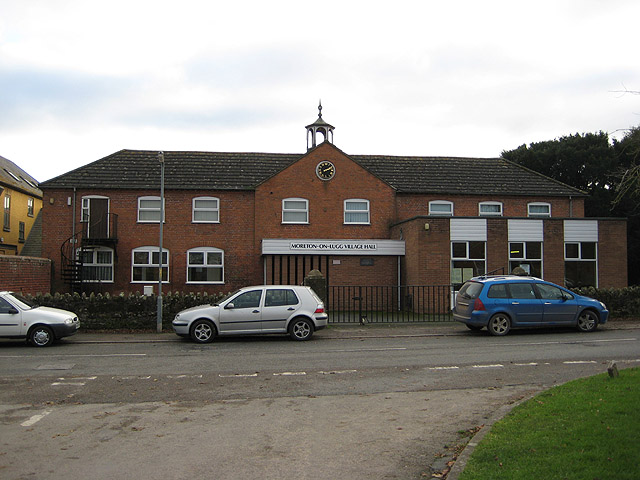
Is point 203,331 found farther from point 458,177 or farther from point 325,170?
point 458,177

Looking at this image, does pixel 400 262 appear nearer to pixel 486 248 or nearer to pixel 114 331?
pixel 486 248

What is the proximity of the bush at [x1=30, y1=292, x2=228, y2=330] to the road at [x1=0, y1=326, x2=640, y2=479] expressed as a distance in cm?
285

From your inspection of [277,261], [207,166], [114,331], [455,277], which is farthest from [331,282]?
[114,331]

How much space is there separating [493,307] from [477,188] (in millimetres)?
15509

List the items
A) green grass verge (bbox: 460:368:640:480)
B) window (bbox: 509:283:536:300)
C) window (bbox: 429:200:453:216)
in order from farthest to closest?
window (bbox: 429:200:453:216)
window (bbox: 509:283:536:300)
green grass verge (bbox: 460:368:640:480)

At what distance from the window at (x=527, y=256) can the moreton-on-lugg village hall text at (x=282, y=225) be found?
0.16 ft

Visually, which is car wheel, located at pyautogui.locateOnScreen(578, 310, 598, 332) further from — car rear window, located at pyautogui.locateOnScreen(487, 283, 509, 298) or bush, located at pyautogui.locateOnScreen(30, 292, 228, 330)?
bush, located at pyautogui.locateOnScreen(30, 292, 228, 330)

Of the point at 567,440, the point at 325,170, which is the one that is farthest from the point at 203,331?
the point at 325,170

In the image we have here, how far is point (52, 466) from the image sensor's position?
6375 mm

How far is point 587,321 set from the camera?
18.4 m

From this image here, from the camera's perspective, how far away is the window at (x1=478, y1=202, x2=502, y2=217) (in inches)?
1249

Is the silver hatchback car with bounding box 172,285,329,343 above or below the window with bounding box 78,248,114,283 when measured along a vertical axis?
below

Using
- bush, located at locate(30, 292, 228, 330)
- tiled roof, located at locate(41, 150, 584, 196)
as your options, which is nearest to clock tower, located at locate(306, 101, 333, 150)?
tiled roof, located at locate(41, 150, 584, 196)

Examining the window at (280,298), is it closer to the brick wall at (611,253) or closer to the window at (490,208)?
the brick wall at (611,253)
